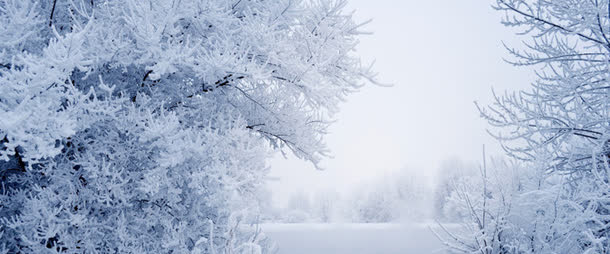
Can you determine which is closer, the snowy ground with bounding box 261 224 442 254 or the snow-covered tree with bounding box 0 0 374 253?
the snow-covered tree with bounding box 0 0 374 253

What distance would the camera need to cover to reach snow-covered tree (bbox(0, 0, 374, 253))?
3039mm

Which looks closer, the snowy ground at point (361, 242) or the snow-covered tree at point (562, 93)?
the snow-covered tree at point (562, 93)

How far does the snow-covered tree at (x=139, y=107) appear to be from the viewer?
304 cm

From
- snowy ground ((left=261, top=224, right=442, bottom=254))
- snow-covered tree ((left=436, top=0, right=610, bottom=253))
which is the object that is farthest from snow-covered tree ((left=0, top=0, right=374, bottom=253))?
snowy ground ((left=261, top=224, right=442, bottom=254))

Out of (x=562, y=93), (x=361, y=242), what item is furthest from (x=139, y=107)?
(x=361, y=242)

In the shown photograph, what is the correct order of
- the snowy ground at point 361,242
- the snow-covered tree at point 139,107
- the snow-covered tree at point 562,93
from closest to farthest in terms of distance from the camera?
the snow-covered tree at point 139,107, the snow-covered tree at point 562,93, the snowy ground at point 361,242

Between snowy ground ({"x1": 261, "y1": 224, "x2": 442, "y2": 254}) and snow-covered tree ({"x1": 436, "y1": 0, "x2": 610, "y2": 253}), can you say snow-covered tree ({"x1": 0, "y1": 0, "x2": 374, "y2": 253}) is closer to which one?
snow-covered tree ({"x1": 436, "y1": 0, "x2": 610, "y2": 253})

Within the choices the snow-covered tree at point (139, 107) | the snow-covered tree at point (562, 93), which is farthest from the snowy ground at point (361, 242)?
the snow-covered tree at point (139, 107)

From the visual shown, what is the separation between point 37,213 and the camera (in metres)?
3.21

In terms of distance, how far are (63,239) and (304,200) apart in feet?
246

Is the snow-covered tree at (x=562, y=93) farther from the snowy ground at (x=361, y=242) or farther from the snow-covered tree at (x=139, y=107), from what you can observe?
the snowy ground at (x=361, y=242)

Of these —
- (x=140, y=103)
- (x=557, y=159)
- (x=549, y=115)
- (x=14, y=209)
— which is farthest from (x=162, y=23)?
(x=557, y=159)

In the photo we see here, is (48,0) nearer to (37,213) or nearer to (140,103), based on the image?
(140,103)

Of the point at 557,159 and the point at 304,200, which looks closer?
the point at 557,159
